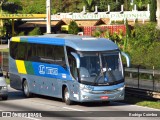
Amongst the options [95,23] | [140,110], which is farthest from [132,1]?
[140,110]

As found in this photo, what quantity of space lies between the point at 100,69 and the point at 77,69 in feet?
3.22

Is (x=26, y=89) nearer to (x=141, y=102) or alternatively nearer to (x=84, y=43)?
(x=84, y=43)

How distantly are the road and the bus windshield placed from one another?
117cm

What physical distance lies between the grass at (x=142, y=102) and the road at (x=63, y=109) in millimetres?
529

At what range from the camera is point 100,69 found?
933 inches

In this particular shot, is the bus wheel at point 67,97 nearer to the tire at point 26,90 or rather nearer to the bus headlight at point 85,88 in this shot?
the bus headlight at point 85,88

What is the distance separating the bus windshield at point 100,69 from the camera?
23.5 meters

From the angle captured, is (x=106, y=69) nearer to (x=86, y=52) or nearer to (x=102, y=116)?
(x=86, y=52)

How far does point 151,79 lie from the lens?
2661 cm

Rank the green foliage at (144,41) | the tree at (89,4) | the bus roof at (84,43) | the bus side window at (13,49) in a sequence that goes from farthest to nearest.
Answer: the tree at (89,4), the green foliage at (144,41), the bus side window at (13,49), the bus roof at (84,43)

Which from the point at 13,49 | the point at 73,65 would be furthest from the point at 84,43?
the point at 13,49

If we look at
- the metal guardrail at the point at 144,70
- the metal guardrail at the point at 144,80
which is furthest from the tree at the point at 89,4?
the metal guardrail at the point at 144,80

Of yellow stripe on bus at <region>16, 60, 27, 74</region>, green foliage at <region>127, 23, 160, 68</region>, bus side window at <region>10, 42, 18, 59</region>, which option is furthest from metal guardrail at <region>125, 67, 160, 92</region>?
green foliage at <region>127, 23, 160, 68</region>

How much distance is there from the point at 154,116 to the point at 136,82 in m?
7.59
